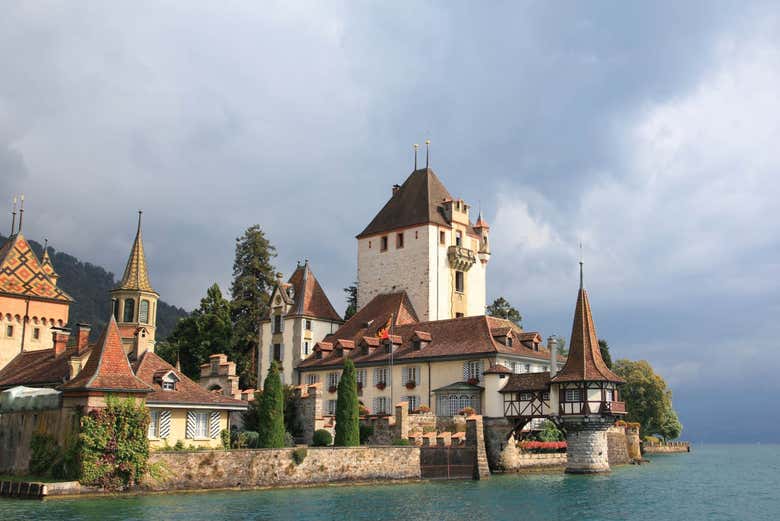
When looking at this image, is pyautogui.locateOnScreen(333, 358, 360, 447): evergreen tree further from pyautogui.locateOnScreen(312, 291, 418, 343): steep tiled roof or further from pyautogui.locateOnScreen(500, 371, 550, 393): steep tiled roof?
pyautogui.locateOnScreen(312, 291, 418, 343): steep tiled roof

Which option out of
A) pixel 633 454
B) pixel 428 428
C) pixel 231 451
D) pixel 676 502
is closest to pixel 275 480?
pixel 231 451

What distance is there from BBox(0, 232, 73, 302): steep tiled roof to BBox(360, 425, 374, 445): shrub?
84.2 ft

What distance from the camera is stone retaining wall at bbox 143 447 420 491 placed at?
39.8m

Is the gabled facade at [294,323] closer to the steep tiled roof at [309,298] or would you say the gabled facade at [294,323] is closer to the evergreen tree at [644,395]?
the steep tiled roof at [309,298]

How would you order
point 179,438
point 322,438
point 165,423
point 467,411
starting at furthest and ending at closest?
point 467,411 < point 322,438 < point 179,438 < point 165,423

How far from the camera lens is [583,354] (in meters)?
55.5

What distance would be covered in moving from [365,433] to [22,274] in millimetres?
28449

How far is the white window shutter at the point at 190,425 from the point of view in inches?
1806

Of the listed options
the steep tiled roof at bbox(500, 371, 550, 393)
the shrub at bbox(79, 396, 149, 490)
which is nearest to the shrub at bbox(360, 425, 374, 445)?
the steep tiled roof at bbox(500, 371, 550, 393)

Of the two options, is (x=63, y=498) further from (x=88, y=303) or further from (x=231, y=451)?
(x=88, y=303)

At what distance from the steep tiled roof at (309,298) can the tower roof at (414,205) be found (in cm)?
772

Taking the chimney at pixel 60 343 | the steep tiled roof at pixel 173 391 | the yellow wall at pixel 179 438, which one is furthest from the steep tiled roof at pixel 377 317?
the yellow wall at pixel 179 438

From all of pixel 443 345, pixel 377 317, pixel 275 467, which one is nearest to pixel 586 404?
pixel 443 345

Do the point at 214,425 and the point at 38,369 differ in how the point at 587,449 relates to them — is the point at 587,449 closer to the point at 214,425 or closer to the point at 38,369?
the point at 214,425
